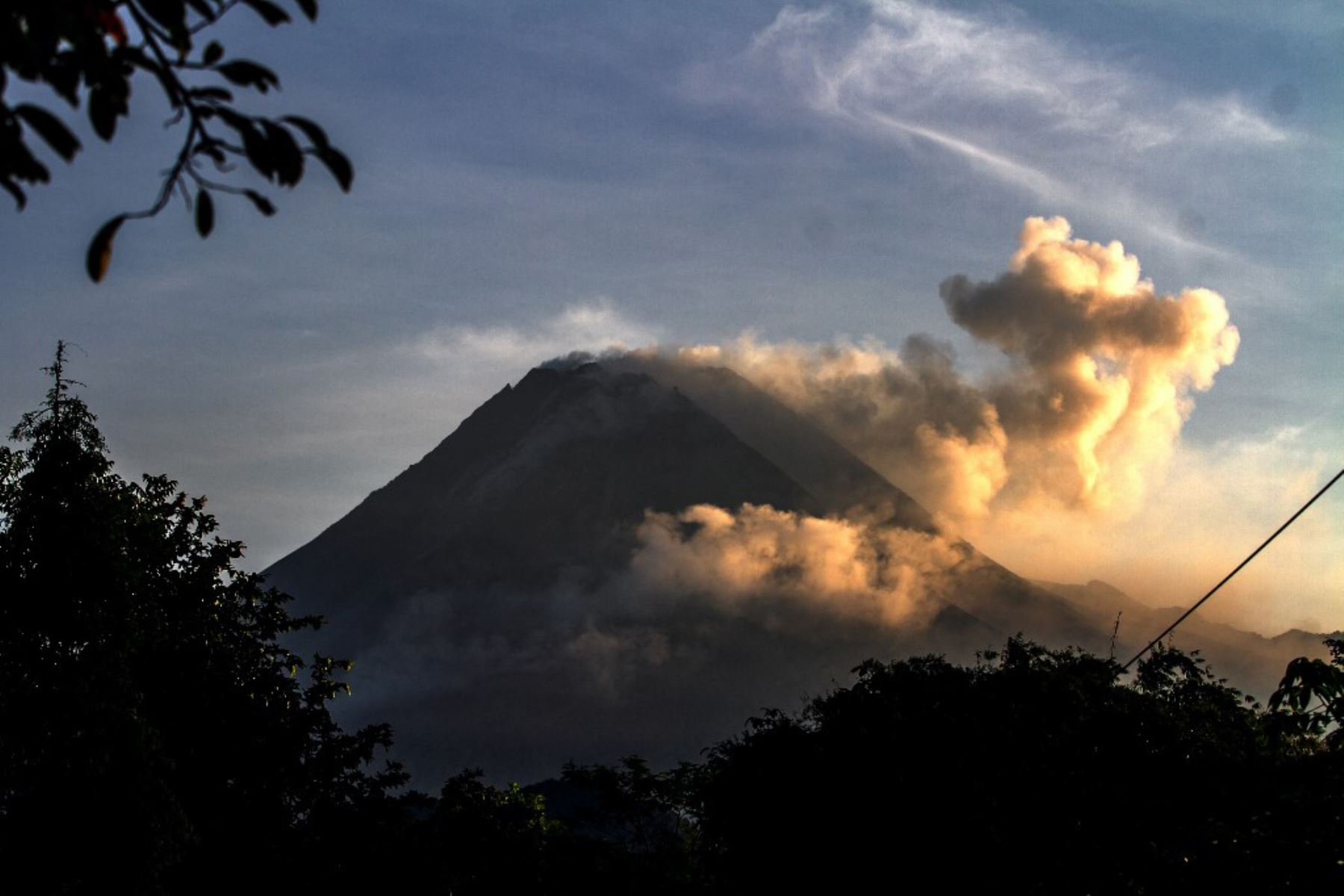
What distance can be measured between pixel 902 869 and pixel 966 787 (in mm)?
2450

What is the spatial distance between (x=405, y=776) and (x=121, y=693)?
52.4 feet

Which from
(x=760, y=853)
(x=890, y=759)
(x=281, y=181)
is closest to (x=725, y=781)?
(x=760, y=853)

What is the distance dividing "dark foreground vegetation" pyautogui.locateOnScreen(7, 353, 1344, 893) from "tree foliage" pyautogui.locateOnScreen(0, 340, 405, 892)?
0.05 metres

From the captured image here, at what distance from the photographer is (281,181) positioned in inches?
149

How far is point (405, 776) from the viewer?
3578 centimetres

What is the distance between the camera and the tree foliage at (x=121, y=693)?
20.3m

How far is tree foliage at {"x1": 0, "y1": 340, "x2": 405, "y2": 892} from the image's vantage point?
66.6ft

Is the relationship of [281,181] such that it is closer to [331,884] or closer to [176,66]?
[176,66]

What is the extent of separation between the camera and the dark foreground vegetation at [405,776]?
20297 mm

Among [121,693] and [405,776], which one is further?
[405,776]

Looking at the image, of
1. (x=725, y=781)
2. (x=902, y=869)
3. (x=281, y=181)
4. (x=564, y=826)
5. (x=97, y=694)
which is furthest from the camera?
(x=564, y=826)

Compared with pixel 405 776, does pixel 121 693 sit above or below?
above

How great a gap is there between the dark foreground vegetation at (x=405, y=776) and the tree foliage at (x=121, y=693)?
5 cm

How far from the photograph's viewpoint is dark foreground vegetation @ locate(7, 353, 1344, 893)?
20.3 metres
